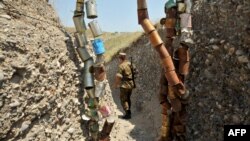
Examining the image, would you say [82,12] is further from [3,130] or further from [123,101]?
[123,101]

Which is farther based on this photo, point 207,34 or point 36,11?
point 207,34

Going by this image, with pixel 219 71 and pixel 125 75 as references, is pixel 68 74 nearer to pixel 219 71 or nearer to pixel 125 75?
pixel 219 71

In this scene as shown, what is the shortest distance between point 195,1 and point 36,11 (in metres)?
4.78

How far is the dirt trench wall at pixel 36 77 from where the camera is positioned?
5.43 metres

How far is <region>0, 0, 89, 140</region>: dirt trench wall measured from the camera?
5.43m

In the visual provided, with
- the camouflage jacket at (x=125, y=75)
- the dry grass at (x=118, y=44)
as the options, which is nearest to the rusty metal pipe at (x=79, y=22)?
the camouflage jacket at (x=125, y=75)

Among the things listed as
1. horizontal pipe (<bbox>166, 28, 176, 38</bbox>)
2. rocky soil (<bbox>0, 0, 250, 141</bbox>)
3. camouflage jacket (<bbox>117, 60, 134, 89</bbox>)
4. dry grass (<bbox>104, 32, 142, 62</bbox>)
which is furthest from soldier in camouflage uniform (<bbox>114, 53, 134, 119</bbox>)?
dry grass (<bbox>104, 32, 142, 62</bbox>)

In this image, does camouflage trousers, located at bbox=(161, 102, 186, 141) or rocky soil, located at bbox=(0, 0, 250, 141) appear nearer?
rocky soil, located at bbox=(0, 0, 250, 141)

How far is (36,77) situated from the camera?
6.07m

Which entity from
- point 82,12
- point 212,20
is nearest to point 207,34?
point 212,20

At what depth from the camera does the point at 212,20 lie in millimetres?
8492

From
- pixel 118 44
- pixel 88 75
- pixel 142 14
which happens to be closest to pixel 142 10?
pixel 142 14

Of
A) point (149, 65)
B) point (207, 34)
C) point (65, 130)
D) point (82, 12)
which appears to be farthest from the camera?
point (149, 65)

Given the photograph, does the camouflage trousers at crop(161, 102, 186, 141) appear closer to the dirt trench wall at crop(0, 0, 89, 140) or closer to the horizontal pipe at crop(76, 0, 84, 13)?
the dirt trench wall at crop(0, 0, 89, 140)
